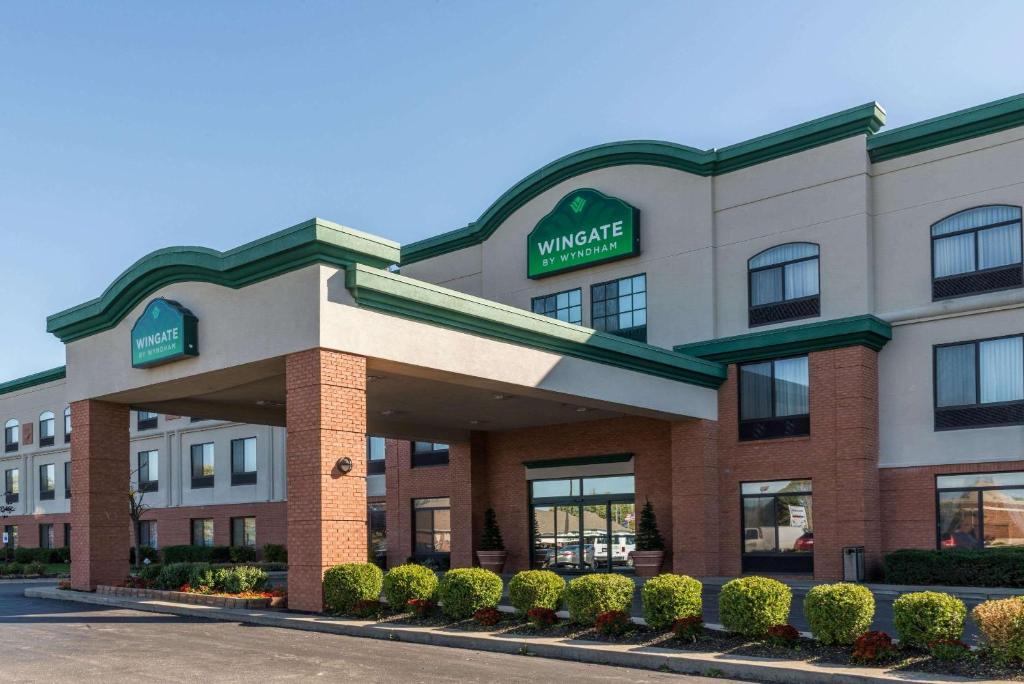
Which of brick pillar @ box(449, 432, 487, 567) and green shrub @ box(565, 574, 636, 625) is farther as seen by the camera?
brick pillar @ box(449, 432, 487, 567)

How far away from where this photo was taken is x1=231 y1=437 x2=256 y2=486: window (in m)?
49.9

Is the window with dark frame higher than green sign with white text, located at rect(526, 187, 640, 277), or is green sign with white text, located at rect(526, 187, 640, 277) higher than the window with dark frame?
green sign with white text, located at rect(526, 187, 640, 277)

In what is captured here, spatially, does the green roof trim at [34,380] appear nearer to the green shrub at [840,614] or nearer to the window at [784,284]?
the window at [784,284]

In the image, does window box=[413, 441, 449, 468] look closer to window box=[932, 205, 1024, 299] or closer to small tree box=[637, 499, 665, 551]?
small tree box=[637, 499, 665, 551]

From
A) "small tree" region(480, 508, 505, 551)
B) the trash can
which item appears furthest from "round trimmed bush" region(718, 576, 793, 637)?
"small tree" region(480, 508, 505, 551)

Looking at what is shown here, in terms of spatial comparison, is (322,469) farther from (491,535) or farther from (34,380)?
(34,380)

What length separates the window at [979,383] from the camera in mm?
25844

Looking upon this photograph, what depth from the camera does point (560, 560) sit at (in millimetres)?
33031

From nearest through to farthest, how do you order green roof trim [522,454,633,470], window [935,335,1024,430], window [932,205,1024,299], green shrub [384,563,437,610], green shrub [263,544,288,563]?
green shrub [384,563,437,610] → window [935,335,1024,430] → window [932,205,1024,299] → green roof trim [522,454,633,470] → green shrub [263,544,288,563]

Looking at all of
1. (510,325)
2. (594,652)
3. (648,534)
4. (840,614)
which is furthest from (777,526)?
(594,652)

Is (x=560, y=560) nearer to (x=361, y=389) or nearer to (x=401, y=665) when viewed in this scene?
(x=361, y=389)

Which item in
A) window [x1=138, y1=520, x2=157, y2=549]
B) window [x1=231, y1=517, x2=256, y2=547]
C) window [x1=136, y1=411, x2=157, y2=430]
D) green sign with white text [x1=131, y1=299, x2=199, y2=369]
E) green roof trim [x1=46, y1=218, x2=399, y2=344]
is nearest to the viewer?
green roof trim [x1=46, y1=218, x2=399, y2=344]

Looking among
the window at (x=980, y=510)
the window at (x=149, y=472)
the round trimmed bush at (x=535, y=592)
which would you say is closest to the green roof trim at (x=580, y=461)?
the window at (x=980, y=510)

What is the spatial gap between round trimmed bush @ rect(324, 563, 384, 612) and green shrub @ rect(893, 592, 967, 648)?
30.2 feet
